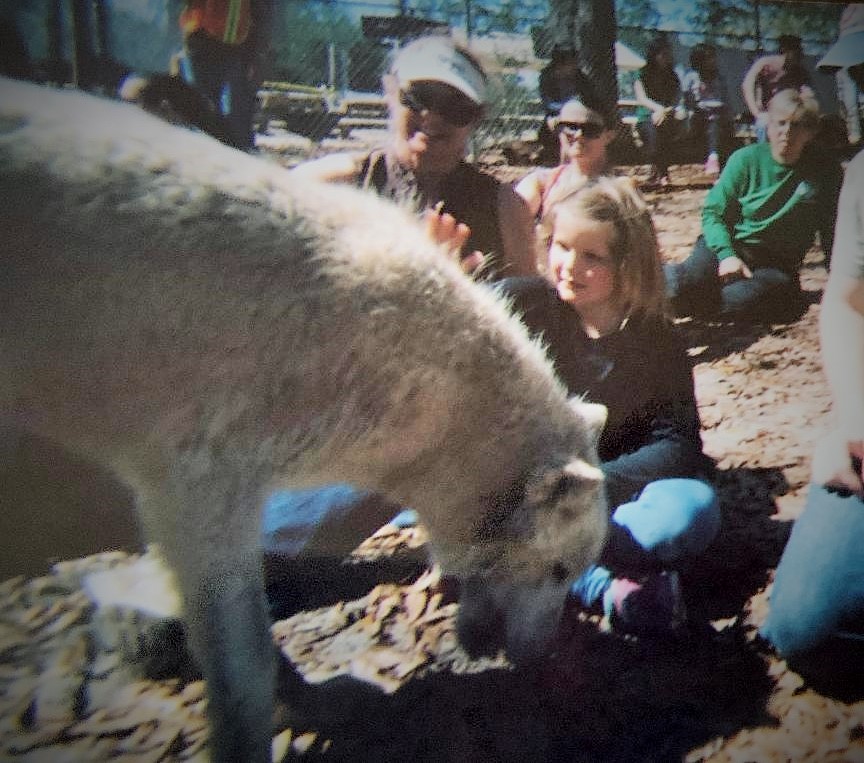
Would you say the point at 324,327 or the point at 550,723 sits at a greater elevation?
the point at 324,327

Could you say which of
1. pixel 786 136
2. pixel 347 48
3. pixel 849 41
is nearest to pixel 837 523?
pixel 786 136

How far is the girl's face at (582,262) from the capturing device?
1820 mm

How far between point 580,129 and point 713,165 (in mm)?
511

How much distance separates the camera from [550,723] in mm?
1708

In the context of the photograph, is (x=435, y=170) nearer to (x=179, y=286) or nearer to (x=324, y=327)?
(x=324, y=327)

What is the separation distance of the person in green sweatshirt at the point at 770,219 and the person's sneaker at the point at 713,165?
23 millimetres

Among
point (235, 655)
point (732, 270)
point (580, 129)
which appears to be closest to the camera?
point (235, 655)

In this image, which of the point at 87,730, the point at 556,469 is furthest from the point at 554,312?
the point at 87,730

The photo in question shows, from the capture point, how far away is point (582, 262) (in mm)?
1831

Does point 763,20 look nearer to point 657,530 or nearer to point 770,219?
point 770,219

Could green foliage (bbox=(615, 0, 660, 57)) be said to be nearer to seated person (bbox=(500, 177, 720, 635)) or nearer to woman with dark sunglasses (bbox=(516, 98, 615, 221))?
woman with dark sunglasses (bbox=(516, 98, 615, 221))

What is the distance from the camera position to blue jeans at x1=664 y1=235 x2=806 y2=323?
2.00 m

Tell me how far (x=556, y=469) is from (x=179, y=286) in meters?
0.95

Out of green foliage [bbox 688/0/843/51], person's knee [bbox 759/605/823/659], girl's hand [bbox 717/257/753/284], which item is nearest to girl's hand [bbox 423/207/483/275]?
girl's hand [bbox 717/257/753/284]
